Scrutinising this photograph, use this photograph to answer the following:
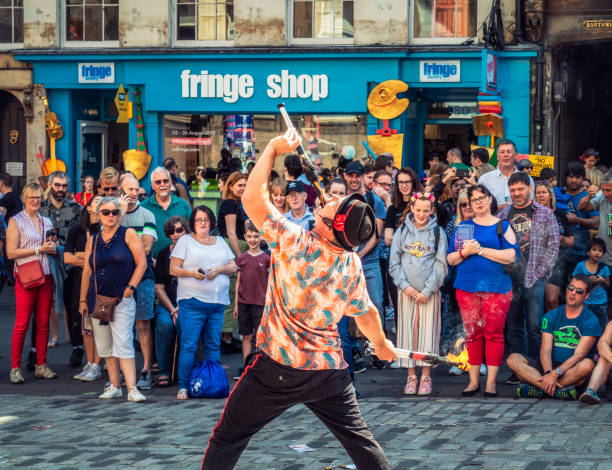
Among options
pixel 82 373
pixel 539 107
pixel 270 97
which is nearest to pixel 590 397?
pixel 82 373

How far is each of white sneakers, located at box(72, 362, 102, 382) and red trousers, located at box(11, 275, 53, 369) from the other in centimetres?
45

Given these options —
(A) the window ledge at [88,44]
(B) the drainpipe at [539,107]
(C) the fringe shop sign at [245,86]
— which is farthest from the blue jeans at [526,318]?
(A) the window ledge at [88,44]

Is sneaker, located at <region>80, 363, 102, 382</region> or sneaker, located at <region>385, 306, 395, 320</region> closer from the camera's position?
sneaker, located at <region>80, 363, 102, 382</region>

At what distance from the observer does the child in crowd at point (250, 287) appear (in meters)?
9.45

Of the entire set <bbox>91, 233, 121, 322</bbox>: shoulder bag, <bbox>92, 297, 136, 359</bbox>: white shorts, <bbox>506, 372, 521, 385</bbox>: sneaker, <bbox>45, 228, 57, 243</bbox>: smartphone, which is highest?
<bbox>45, 228, 57, 243</bbox>: smartphone

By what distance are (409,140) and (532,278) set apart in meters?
9.82

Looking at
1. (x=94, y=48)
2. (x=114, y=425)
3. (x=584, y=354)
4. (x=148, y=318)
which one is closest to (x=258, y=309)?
(x=148, y=318)

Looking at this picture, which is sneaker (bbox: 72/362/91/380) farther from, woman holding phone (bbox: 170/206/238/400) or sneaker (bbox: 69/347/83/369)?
woman holding phone (bbox: 170/206/238/400)

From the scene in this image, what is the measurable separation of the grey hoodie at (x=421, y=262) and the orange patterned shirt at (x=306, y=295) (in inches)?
152

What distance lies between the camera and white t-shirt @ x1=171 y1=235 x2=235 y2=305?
8969 mm

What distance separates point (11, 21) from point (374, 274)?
1367 centimetres

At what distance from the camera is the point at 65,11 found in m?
20.2

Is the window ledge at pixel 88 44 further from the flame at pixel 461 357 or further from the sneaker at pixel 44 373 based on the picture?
the flame at pixel 461 357

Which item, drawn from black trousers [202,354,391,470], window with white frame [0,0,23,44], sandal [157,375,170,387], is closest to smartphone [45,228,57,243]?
sandal [157,375,170,387]
